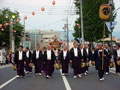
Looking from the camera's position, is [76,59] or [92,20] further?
[92,20]

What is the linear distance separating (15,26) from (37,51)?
4514 centimetres

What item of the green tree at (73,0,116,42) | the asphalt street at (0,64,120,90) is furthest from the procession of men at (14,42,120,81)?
the green tree at (73,0,116,42)

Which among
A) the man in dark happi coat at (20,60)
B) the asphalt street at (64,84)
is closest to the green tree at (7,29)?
the man in dark happi coat at (20,60)

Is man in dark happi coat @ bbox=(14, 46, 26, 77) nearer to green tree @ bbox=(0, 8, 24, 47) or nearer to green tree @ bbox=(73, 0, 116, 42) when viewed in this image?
green tree @ bbox=(73, 0, 116, 42)

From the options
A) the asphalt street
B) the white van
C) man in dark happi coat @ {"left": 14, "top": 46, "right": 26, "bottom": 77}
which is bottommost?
the white van

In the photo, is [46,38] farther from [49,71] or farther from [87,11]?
[49,71]

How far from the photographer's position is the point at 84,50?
16.6 metres

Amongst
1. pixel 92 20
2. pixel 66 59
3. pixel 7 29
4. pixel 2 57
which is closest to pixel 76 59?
pixel 66 59

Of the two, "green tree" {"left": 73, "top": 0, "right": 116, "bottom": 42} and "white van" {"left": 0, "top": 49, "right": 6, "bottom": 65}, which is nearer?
"white van" {"left": 0, "top": 49, "right": 6, "bottom": 65}

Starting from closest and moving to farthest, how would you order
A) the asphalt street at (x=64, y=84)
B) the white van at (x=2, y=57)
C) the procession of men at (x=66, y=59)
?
1. the asphalt street at (x=64, y=84)
2. the procession of men at (x=66, y=59)
3. the white van at (x=2, y=57)

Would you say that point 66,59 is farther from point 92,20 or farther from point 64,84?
point 92,20

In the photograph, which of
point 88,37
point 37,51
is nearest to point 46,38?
point 88,37

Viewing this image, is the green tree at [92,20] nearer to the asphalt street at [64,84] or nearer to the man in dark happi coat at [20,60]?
the man in dark happi coat at [20,60]

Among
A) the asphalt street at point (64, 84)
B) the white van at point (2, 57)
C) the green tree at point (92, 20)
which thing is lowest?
the white van at point (2, 57)
